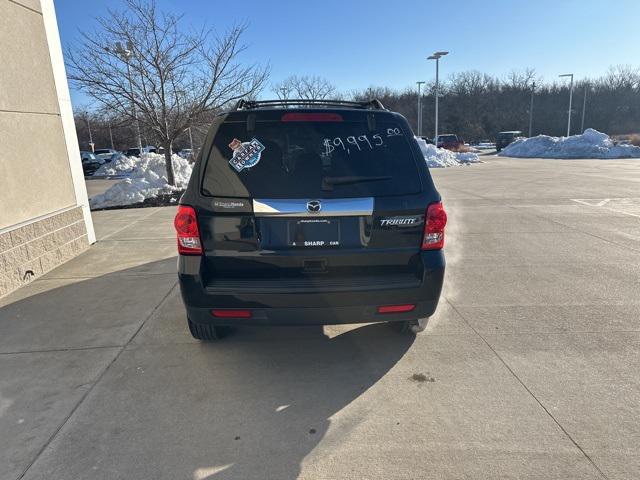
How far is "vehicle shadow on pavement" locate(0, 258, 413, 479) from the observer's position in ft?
7.89

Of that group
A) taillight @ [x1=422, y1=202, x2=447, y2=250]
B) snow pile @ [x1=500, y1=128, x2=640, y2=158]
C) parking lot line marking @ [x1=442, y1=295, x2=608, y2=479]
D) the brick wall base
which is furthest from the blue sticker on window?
snow pile @ [x1=500, y1=128, x2=640, y2=158]

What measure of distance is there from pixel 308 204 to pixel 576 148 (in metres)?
39.4

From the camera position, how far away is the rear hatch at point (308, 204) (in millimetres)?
2887

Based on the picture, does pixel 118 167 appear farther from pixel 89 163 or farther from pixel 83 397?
pixel 83 397

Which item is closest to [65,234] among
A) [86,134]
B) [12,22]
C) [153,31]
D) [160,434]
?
[12,22]

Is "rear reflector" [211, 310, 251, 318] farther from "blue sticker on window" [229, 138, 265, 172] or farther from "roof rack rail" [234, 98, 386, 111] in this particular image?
"roof rack rail" [234, 98, 386, 111]

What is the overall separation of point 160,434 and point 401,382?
5.40 ft

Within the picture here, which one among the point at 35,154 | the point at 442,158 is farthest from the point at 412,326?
the point at 442,158

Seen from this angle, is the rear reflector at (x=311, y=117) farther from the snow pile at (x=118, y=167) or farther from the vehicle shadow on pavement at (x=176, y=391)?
the snow pile at (x=118, y=167)

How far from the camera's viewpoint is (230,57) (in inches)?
524

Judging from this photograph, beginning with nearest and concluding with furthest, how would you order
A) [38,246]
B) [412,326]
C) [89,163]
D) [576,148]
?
[412,326] → [38,246] → [89,163] → [576,148]

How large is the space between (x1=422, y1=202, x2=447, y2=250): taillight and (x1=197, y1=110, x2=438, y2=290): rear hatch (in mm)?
47

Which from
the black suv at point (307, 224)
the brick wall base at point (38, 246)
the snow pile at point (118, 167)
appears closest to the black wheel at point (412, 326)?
the black suv at point (307, 224)

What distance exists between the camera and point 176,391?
3033 millimetres
